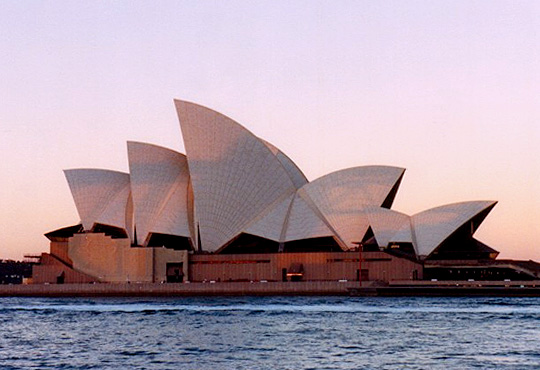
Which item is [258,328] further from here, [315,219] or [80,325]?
[315,219]

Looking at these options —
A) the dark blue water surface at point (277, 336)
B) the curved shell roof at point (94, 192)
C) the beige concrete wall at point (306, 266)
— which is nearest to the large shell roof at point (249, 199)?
the beige concrete wall at point (306, 266)

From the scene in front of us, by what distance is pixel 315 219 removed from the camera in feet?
283

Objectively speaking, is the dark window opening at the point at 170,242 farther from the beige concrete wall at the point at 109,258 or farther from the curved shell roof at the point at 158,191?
the beige concrete wall at the point at 109,258

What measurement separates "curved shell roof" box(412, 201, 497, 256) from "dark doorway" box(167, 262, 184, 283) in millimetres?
23334

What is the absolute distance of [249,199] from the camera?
8562 cm

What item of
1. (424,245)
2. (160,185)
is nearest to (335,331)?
(424,245)

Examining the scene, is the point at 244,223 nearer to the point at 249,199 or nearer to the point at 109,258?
the point at 249,199

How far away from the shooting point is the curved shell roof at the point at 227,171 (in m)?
84.6

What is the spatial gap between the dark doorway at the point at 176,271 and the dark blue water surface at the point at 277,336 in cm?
2501

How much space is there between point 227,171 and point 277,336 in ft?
149

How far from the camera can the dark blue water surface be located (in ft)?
105

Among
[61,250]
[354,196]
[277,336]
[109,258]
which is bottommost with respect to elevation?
[277,336]

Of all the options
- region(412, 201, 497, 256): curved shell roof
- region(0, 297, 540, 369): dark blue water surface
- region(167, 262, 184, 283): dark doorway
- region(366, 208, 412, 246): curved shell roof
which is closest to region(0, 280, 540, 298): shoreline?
region(167, 262, 184, 283): dark doorway

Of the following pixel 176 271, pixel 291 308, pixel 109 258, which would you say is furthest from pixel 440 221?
pixel 109 258
